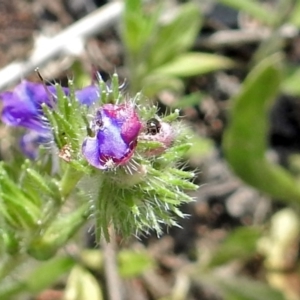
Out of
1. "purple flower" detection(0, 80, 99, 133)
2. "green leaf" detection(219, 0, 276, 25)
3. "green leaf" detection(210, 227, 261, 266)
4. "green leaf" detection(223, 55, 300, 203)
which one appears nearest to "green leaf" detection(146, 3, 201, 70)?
"green leaf" detection(219, 0, 276, 25)

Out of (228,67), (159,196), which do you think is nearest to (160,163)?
(159,196)

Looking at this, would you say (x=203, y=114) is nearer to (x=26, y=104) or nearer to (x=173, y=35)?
(x=173, y=35)

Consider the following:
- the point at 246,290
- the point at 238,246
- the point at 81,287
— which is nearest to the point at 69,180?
the point at 81,287

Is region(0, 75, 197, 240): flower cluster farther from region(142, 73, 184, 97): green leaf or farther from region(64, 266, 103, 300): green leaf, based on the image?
region(142, 73, 184, 97): green leaf

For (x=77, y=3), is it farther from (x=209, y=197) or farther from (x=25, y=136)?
(x=25, y=136)

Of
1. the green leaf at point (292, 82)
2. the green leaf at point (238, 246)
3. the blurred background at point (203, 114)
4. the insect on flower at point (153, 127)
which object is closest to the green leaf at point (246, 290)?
the blurred background at point (203, 114)
